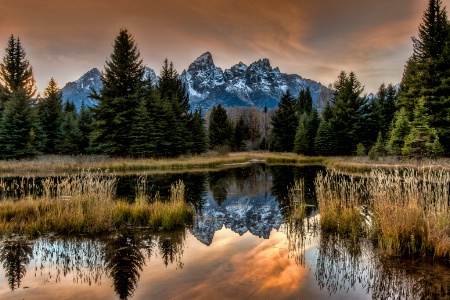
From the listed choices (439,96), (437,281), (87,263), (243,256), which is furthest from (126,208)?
(439,96)

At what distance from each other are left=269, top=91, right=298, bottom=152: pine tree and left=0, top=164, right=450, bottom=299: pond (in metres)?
57.5

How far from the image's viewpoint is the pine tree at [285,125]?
6719 cm

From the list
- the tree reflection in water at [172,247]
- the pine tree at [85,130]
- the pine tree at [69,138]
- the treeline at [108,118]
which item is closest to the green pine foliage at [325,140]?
the treeline at [108,118]

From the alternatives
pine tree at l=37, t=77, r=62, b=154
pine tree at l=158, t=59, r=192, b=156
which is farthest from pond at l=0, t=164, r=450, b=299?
pine tree at l=37, t=77, r=62, b=154

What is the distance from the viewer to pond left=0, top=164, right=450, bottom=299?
5934 millimetres

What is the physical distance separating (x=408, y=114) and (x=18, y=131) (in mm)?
42396

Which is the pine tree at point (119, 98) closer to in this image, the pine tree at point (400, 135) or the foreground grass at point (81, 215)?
the foreground grass at point (81, 215)

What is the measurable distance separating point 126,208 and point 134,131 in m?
26.3

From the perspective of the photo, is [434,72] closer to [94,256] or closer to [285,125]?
[285,125]

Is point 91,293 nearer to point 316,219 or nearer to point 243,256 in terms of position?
point 243,256

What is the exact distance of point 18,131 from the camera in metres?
33.5

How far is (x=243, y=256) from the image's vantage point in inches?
322

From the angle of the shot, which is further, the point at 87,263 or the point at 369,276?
the point at 87,263

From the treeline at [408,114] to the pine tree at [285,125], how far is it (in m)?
10.00
